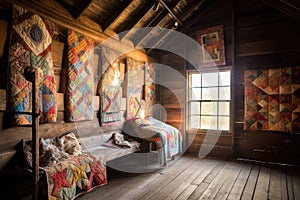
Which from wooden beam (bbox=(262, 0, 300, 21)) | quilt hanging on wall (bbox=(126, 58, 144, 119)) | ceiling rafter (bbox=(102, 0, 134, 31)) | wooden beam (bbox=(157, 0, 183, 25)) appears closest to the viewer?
ceiling rafter (bbox=(102, 0, 134, 31))

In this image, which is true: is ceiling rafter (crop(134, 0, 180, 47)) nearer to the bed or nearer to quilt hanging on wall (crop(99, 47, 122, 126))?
quilt hanging on wall (crop(99, 47, 122, 126))

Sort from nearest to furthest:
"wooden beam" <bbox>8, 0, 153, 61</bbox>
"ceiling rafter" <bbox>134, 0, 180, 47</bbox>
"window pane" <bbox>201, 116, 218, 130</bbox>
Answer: "wooden beam" <bbox>8, 0, 153, 61</bbox> → "ceiling rafter" <bbox>134, 0, 180, 47</bbox> → "window pane" <bbox>201, 116, 218, 130</bbox>

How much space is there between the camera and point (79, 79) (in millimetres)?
2947

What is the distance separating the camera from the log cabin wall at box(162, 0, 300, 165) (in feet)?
12.3

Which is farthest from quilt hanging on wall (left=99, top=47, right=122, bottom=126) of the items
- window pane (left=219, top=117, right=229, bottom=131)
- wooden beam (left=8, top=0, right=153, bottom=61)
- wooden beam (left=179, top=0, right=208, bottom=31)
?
window pane (left=219, top=117, right=229, bottom=131)

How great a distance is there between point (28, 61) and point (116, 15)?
1659mm

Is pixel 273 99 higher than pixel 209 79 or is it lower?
lower

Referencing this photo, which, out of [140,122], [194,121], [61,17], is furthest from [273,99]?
[61,17]

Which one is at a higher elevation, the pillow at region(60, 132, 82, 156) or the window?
the window

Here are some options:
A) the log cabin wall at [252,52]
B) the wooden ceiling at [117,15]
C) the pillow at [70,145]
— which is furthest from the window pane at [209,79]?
the pillow at [70,145]

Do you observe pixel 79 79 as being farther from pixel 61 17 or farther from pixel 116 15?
pixel 116 15

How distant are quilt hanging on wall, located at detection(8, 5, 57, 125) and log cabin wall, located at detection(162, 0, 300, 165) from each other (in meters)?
3.36

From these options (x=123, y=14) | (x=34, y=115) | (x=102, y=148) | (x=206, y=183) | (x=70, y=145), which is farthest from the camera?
(x=123, y=14)

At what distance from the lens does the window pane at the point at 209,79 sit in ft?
14.9
